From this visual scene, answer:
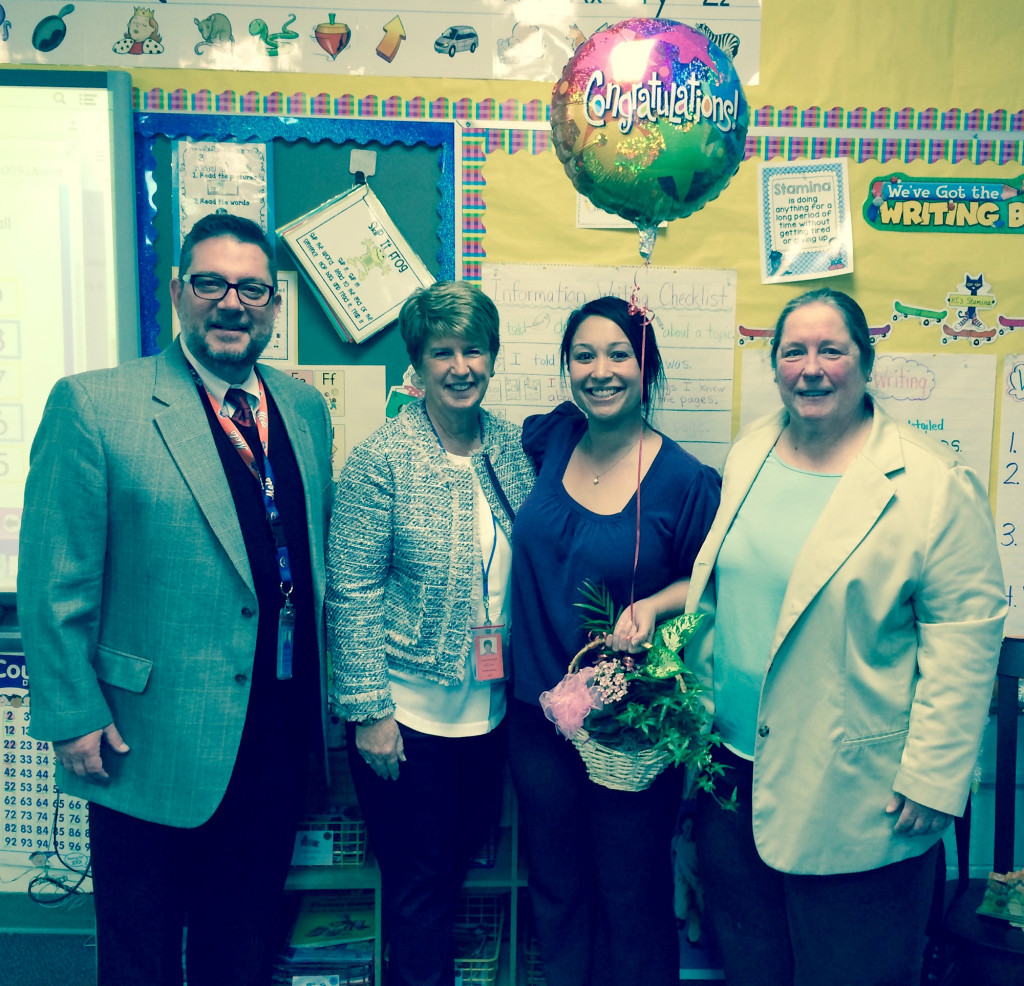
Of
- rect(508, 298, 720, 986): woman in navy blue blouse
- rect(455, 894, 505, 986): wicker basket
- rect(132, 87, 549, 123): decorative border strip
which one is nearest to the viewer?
rect(508, 298, 720, 986): woman in navy blue blouse

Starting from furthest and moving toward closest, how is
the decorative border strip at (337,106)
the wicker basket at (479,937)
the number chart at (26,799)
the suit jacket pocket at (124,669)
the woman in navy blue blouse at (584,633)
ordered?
the number chart at (26,799), the decorative border strip at (337,106), the wicker basket at (479,937), the woman in navy blue blouse at (584,633), the suit jacket pocket at (124,669)

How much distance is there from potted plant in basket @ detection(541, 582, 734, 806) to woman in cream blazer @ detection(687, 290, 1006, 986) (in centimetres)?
12

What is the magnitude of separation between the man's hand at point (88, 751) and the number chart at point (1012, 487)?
89.5 inches

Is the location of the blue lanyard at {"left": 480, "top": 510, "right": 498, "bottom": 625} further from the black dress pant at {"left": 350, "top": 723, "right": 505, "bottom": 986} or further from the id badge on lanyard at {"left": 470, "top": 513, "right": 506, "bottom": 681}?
the black dress pant at {"left": 350, "top": 723, "right": 505, "bottom": 986}

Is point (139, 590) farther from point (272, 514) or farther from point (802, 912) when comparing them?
point (802, 912)

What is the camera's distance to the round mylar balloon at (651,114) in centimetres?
128

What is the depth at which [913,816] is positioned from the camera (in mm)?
1330

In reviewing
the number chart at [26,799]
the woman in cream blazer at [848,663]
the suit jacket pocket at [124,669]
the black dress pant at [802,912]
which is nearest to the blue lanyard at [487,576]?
the woman in cream blazer at [848,663]

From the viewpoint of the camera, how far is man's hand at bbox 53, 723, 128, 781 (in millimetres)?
1363

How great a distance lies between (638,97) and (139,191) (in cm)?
141

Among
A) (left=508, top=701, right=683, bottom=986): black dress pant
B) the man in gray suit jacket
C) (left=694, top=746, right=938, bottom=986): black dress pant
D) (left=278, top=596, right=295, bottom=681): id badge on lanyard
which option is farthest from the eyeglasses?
(left=694, top=746, right=938, bottom=986): black dress pant

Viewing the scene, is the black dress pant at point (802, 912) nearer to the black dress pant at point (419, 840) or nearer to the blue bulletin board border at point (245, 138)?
the black dress pant at point (419, 840)

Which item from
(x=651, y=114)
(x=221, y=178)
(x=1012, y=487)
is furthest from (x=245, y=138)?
(x=1012, y=487)

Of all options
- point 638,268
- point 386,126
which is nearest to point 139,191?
point 386,126
